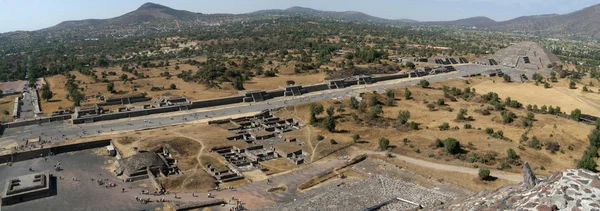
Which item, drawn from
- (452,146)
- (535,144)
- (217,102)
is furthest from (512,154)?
(217,102)

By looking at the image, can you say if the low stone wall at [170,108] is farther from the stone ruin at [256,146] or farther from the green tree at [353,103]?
the green tree at [353,103]

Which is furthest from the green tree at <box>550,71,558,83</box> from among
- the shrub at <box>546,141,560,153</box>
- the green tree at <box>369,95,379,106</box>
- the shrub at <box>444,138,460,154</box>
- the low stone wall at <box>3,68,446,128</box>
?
the shrub at <box>444,138,460,154</box>

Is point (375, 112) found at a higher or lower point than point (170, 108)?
higher

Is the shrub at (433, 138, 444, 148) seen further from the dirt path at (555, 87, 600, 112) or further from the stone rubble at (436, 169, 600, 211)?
the dirt path at (555, 87, 600, 112)

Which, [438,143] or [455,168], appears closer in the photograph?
[455,168]

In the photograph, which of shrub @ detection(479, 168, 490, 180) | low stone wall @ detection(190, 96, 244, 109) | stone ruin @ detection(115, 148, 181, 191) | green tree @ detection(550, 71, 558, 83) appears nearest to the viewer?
shrub @ detection(479, 168, 490, 180)

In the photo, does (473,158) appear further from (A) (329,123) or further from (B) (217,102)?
(B) (217,102)
